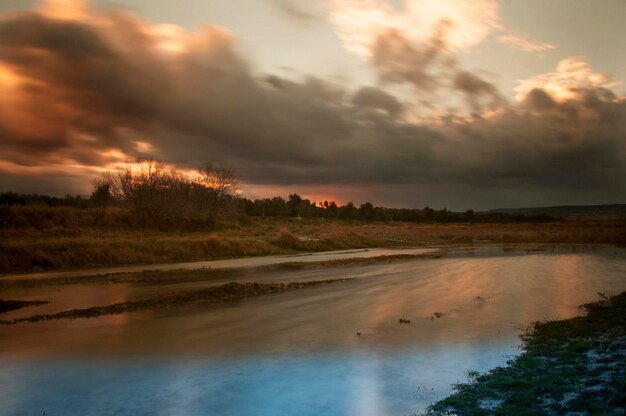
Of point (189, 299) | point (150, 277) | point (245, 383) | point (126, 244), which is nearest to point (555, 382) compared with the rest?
point (245, 383)

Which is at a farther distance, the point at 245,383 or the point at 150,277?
the point at 150,277

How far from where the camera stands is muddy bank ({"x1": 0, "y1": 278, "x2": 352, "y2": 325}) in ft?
51.1

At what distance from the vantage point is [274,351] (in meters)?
11.2

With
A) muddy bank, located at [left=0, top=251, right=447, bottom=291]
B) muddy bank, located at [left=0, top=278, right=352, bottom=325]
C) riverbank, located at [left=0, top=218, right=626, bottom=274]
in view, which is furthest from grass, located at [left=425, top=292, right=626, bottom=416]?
riverbank, located at [left=0, top=218, right=626, bottom=274]

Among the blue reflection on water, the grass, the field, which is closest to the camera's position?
the grass

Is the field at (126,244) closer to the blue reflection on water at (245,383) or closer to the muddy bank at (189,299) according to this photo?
the muddy bank at (189,299)

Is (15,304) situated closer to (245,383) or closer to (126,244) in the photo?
(245,383)

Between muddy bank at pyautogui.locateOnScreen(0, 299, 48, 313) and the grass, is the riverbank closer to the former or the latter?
muddy bank at pyautogui.locateOnScreen(0, 299, 48, 313)

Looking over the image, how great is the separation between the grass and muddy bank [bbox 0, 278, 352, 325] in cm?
1176

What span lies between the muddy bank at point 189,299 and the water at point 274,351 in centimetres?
93

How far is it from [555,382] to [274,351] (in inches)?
238

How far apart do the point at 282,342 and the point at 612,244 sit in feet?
183

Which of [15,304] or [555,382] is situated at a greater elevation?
[555,382]

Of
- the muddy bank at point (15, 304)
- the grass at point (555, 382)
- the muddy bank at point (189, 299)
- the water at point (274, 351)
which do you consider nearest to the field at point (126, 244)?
the water at point (274, 351)
